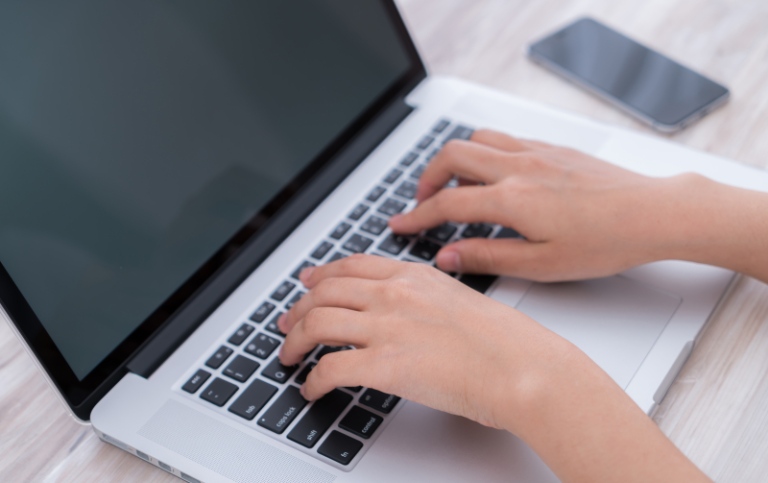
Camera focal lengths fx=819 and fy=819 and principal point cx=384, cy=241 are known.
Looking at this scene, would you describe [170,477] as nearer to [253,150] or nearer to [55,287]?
[55,287]

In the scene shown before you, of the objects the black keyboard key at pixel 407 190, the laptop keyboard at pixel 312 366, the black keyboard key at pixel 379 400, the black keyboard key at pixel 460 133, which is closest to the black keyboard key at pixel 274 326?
the laptop keyboard at pixel 312 366

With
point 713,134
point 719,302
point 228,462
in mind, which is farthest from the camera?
point 713,134

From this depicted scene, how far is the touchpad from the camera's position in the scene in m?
0.71

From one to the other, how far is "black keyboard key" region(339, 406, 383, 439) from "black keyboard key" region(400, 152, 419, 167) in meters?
0.34

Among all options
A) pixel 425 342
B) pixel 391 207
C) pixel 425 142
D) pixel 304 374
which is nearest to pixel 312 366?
pixel 304 374

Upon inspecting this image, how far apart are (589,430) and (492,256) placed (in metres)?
0.22

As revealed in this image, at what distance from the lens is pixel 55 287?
2.22 ft

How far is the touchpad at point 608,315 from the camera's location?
0.71 metres

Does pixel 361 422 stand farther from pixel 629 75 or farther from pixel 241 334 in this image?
pixel 629 75

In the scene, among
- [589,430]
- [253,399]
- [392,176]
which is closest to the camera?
[589,430]

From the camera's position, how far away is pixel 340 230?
853 millimetres

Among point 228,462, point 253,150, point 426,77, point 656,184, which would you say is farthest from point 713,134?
point 228,462

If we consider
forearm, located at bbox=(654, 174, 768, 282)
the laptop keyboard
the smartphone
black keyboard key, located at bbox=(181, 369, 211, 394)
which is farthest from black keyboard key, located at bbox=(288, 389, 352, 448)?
the smartphone

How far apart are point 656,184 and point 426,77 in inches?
14.0
